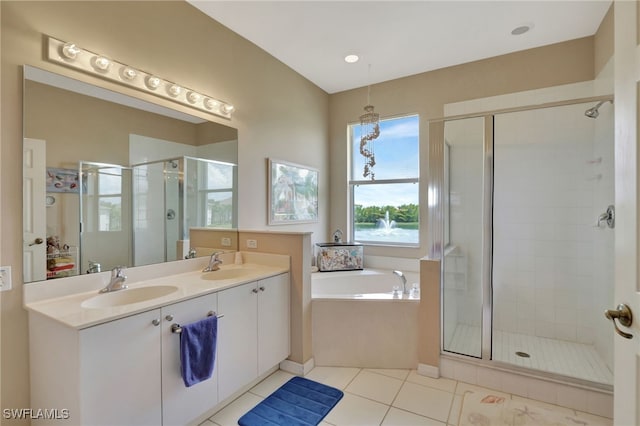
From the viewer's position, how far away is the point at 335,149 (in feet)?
13.8

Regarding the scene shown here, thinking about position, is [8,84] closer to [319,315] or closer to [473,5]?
[319,315]

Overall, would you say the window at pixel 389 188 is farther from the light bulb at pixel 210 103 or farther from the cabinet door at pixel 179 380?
the cabinet door at pixel 179 380

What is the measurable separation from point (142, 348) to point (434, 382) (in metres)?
2.05

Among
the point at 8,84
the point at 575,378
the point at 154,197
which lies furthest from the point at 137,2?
the point at 575,378

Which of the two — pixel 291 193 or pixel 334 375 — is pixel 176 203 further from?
pixel 334 375

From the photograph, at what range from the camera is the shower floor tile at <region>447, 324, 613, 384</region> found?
214 centimetres

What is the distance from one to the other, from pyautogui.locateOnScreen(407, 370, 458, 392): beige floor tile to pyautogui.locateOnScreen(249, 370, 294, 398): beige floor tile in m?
0.97

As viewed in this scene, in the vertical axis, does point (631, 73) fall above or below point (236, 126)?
below

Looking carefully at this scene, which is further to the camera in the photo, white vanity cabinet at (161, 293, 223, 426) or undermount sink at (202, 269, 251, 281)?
undermount sink at (202, 269, 251, 281)

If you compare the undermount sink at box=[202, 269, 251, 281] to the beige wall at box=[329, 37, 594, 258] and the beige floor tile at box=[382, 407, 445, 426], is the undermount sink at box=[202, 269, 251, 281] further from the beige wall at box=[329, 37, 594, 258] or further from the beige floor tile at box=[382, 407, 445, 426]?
the beige wall at box=[329, 37, 594, 258]

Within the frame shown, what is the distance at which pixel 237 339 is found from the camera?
1.96 m

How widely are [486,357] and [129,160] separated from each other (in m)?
2.95

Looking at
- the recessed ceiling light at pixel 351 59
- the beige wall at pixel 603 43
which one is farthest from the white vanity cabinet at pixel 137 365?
the beige wall at pixel 603 43

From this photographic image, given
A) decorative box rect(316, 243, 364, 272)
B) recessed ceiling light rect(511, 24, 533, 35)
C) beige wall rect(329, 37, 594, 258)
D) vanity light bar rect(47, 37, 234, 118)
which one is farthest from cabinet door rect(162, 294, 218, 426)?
recessed ceiling light rect(511, 24, 533, 35)
